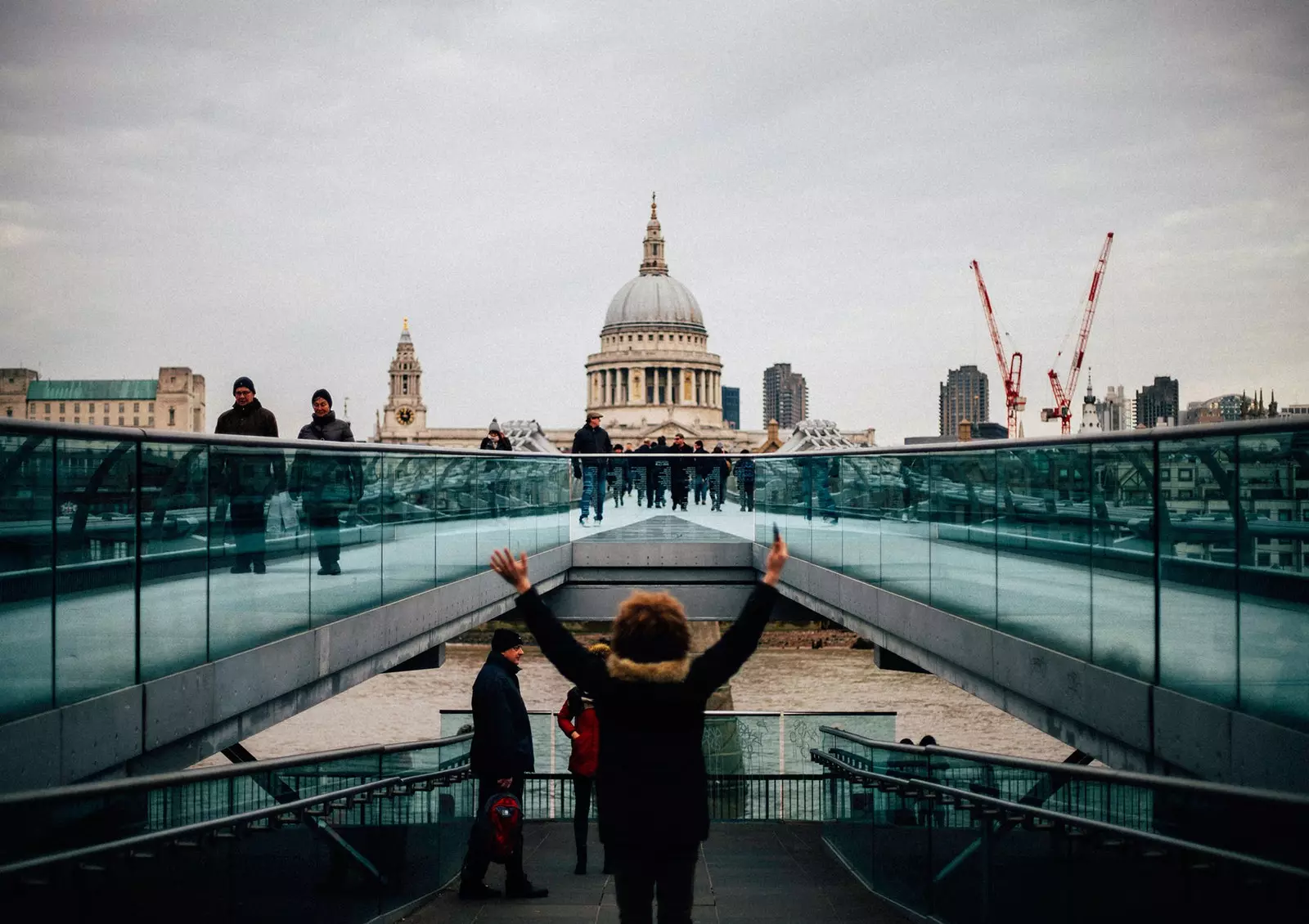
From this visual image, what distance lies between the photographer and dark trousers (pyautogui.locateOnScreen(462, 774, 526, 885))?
9.59m

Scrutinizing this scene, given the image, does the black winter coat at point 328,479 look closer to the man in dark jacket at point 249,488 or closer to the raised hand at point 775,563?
the man in dark jacket at point 249,488

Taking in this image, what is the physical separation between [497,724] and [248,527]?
2232mm

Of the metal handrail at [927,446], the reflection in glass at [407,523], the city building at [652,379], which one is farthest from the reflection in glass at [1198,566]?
the city building at [652,379]

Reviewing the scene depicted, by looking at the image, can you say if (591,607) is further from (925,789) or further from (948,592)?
(925,789)

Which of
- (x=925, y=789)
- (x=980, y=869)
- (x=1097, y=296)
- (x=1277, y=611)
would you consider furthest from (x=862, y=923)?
(x=1097, y=296)

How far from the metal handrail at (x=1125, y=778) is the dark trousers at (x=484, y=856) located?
296 centimetres

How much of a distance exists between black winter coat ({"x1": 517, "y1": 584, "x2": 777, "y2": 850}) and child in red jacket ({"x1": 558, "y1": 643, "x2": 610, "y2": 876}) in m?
6.04

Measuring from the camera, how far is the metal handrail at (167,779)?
4.30 meters

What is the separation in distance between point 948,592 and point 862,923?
3.06 metres

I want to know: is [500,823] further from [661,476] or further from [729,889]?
[661,476]

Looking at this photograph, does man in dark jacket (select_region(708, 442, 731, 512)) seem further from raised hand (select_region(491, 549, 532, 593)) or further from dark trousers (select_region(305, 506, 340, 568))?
raised hand (select_region(491, 549, 532, 593))

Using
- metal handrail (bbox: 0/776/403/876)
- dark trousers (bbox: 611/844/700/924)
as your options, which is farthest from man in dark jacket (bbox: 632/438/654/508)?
dark trousers (bbox: 611/844/700/924)

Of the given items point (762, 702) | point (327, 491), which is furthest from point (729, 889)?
point (762, 702)

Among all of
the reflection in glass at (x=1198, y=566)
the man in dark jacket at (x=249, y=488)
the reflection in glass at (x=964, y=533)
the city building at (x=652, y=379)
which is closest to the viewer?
the reflection in glass at (x=1198, y=566)
